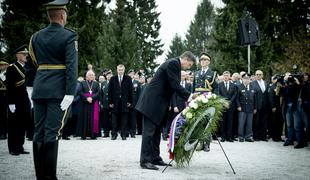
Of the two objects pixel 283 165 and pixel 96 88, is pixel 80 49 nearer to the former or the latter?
pixel 96 88

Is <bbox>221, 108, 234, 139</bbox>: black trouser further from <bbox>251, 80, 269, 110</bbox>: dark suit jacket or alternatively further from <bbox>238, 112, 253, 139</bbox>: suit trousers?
<bbox>251, 80, 269, 110</bbox>: dark suit jacket

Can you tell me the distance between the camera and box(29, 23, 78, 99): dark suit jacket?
4859 millimetres

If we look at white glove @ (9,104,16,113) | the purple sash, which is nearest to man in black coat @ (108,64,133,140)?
the purple sash

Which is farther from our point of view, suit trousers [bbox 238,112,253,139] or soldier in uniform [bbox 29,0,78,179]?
suit trousers [bbox 238,112,253,139]

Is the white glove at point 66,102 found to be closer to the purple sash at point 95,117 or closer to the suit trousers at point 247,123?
the purple sash at point 95,117

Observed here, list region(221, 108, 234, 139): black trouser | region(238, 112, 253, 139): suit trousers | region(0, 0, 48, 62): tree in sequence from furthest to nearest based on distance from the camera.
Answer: region(0, 0, 48, 62): tree
region(238, 112, 253, 139): suit trousers
region(221, 108, 234, 139): black trouser

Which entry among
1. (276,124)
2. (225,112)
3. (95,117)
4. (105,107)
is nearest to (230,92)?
(225,112)

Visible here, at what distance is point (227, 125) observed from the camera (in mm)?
13445

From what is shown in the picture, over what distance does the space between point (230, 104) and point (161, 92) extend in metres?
6.67

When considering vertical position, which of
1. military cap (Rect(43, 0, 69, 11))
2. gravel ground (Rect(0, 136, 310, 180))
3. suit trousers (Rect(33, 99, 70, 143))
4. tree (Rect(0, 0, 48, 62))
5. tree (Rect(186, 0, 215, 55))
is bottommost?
gravel ground (Rect(0, 136, 310, 180))

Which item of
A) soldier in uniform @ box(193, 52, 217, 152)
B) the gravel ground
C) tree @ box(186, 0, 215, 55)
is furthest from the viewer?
tree @ box(186, 0, 215, 55)

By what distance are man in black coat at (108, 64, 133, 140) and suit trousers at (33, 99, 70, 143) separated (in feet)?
26.1

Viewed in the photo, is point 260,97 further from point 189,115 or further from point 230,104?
point 189,115

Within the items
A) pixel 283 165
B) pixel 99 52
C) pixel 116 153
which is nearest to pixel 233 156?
pixel 283 165
